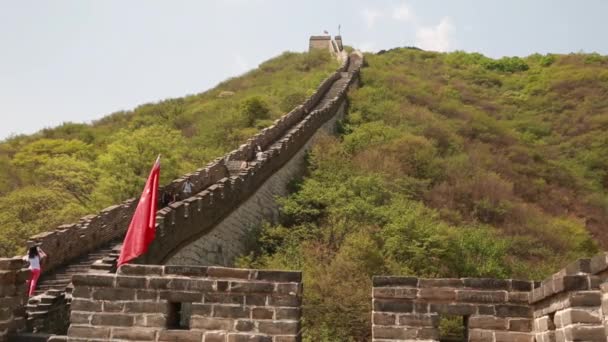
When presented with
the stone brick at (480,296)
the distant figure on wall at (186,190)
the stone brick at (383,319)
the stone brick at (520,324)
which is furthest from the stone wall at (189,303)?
the distant figure on wall at (186,190)

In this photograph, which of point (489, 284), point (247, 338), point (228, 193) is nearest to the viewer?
point (247, 338)

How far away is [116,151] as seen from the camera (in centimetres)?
2150

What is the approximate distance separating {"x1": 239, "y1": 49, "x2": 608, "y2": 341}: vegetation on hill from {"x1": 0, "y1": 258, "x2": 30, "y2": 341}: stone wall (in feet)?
18.3

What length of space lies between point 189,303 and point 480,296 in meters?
2.39

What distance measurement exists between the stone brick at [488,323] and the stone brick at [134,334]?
102 inches

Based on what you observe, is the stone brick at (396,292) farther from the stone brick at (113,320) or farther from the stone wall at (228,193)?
the stone wall at (228,193)

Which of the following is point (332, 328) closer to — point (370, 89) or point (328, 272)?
point (328, 272)

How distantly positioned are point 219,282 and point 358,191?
12947 millimetres

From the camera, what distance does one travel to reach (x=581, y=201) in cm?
2544

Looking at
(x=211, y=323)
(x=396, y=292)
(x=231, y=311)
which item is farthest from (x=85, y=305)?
(x=396, y=292)

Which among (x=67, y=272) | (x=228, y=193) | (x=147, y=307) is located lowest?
(x=147, y=307)

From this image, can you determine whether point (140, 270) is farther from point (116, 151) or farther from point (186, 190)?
point (116, 151)

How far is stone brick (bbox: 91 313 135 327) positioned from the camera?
5324mm

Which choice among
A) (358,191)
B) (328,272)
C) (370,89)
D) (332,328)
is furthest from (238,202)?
(370,89)
